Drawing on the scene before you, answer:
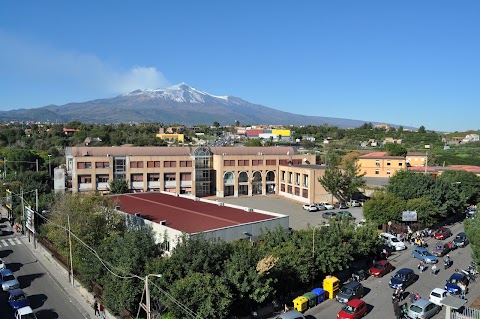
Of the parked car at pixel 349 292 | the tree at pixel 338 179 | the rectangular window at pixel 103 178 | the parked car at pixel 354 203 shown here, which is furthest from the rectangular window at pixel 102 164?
the parked car at pixel 349 292

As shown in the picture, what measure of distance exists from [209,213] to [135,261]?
46.1 feet

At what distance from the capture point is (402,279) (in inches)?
1094

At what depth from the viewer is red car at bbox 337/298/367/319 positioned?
22.5 m

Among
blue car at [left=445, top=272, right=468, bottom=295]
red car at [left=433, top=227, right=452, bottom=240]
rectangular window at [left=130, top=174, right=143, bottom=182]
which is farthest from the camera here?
rectangular window at [left=130, top=174, right=143, bottom=182]

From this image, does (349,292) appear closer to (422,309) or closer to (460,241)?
(422,309)

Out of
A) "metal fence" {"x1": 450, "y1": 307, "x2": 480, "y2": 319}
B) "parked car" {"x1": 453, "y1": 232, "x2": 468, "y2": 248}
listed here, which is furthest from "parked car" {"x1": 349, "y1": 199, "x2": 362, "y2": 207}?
"metal fence" {"x1": 450, "y1": 307, "x2": 480, "y2": 319}

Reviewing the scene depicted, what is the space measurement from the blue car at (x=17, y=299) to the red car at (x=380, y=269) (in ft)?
80.9

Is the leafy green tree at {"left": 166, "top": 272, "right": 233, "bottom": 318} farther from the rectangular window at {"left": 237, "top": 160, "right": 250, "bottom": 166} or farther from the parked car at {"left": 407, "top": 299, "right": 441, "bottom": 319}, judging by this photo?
the rectangular window at {"left": 237, "top": 160, "right": 250, "bottom": 166}

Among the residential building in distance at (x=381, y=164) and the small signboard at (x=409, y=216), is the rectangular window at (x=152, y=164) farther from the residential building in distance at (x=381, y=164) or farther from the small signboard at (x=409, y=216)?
the residential building in distance at (x=381, y=164)

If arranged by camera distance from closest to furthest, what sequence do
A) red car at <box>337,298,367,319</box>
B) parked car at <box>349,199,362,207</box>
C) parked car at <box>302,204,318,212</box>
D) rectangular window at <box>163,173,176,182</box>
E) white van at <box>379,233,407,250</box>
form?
red car at <box>337,298,367,319</box> < white van at <box>379,233,407,250</box> < parked car at <box>302,204,318,212</box> < parked car at <box>349,199,362,207</box> < rectangular window at <box>163,173,176,182</box>

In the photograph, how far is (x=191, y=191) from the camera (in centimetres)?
6359

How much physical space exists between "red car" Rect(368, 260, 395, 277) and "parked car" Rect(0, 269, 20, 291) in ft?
86.7

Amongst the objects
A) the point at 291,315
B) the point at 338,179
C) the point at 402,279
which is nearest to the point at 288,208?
the point at 338,179

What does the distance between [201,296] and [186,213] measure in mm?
17065
